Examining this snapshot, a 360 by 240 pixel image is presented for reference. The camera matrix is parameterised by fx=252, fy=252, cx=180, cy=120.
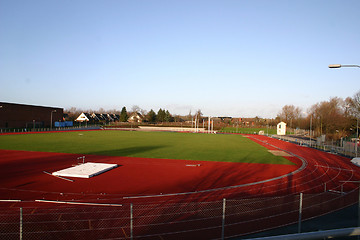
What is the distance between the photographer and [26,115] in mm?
72000

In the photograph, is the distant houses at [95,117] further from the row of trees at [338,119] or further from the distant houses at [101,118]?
the row of trees at [338,119]

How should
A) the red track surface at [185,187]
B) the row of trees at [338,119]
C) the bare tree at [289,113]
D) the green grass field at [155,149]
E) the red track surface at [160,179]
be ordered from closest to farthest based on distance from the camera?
1. the red track surface at [185,187]
2. the red track surface at [160,179]
3. the green grass field at [155,149]
4. the row of trees at [338,119]
5. the bare tree at [289,113]

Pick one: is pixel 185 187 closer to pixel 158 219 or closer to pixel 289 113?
pixel 158 219

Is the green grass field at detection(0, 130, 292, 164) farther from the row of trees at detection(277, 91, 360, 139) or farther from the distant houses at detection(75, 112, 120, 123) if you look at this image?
the distant houses at detection(75, 112, 120, 123)

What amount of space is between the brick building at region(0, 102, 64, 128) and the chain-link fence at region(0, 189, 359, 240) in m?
64.8

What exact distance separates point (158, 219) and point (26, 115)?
75546 millimetres

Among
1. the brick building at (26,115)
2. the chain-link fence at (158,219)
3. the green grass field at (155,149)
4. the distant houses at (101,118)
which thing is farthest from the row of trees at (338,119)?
the distant houses at (101,118)

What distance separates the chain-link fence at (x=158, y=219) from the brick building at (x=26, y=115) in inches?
2553

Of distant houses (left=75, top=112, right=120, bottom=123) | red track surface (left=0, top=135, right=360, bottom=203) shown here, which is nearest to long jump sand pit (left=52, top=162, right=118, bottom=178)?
red track surface (left=0, top=135, right=360, bottom=203)

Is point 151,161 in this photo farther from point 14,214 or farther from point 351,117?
point 351,117

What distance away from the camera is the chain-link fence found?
28.8ft

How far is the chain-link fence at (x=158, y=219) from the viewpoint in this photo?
877cm

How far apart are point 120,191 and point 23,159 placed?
1541 cm

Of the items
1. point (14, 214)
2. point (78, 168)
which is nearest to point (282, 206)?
point (14, 214)
